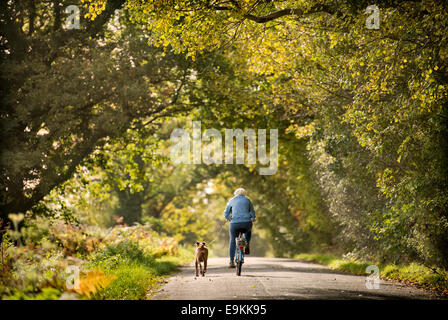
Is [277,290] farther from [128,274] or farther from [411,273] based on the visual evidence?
[411,273]

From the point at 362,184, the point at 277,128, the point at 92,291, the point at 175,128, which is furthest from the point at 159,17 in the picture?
the point at 175,128

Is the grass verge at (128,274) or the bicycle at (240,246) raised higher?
the bicycle at (240,246)

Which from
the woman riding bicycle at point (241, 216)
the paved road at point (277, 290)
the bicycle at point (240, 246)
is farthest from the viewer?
the woman riding bicycle at point (241, 216)

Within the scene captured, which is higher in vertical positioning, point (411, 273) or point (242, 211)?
point (242, 211)

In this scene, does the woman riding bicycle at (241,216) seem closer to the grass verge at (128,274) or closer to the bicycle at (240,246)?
the bicycle at (240,246)

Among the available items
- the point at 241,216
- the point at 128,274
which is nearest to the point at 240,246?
the point at 241,216

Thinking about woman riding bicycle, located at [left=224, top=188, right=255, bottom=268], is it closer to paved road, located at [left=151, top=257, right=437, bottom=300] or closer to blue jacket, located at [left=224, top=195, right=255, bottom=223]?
blue jacket, located at [left=224, top=195, right=255, bottom=223]

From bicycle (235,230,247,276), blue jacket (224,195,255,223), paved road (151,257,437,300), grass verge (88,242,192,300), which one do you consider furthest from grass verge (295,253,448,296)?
grass verge (88,242,192,300)

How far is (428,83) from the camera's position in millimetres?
10203

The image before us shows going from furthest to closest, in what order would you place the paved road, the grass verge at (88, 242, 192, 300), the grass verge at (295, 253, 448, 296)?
the grass verge at (295, 253, 448, 296) < the paved road < the grass verge at (88, 242, 192, 300)

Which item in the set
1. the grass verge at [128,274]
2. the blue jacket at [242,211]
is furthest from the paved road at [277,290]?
the blue jacket at [242,211]

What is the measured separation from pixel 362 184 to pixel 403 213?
326 cm
